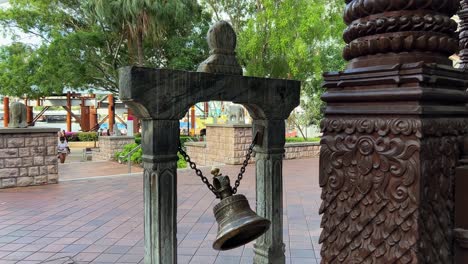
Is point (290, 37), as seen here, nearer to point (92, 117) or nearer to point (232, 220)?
point (232, 220)

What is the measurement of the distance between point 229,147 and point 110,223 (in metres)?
7.37

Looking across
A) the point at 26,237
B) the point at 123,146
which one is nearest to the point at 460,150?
the point at 26,237

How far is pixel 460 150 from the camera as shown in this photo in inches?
52.2

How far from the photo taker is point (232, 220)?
2285mm

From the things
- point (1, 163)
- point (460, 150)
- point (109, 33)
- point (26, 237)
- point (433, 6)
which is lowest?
point (26, 237)

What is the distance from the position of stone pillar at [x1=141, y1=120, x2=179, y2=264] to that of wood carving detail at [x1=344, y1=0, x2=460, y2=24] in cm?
188

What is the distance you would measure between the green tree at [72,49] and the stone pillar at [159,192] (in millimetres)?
15205

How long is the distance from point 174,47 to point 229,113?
6.08 metres

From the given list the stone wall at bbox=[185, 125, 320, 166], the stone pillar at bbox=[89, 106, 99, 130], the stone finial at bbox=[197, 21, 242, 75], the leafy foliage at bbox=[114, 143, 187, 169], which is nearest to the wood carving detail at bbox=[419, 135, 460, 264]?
the stone finial at bbox=[197, 21, 242, 75]

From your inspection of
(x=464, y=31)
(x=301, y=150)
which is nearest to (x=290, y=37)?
(x=301, y=150)

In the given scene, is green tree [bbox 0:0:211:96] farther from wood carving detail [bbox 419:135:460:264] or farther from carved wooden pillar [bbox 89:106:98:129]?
wood carving detail [bbox 419:135:460:264]

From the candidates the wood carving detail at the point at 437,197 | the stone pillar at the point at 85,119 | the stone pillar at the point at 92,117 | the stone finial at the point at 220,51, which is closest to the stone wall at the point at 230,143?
the stone finial at the point at 220,51

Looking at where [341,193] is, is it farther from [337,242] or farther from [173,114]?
[173,114]

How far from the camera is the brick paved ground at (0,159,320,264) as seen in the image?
4762 millimetres
